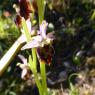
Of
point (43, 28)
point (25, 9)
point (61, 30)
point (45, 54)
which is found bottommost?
point (61, 30)

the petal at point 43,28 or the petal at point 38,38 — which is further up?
the petal at point 43,28

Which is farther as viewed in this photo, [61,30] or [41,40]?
[61,30]

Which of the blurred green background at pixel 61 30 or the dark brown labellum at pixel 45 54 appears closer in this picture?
the dark brown labellum at pixel 45 54

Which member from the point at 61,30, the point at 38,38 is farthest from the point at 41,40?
the point at 61,30

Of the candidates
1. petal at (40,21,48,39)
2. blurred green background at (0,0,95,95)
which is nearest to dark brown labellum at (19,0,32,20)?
petal at (40,21,48,39)

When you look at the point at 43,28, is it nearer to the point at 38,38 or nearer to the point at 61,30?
the point at 38,38

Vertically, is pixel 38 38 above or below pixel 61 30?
above

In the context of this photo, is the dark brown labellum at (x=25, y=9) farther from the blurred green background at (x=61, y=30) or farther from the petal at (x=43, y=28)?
the blurred green background at (x=61, y=30)

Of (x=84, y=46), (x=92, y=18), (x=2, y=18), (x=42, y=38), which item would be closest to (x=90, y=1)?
(x=92, y=18)

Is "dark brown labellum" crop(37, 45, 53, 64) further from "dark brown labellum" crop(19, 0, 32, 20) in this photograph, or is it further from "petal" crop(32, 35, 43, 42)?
"dark brown labellum" crop(19, 0, 32, 20)

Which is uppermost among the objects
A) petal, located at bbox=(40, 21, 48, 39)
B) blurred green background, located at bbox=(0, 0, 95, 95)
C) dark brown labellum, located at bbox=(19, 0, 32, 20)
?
dark brown labellum, located at bbox=(19, 0, 32, 20)

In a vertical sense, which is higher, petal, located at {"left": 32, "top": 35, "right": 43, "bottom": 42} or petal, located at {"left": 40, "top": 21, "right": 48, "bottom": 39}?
petal, located at {"left": 40, "top": 21, "right": 48, "bottom": 39}

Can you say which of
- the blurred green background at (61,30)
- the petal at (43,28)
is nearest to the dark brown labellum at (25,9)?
the petal at (43,28)
